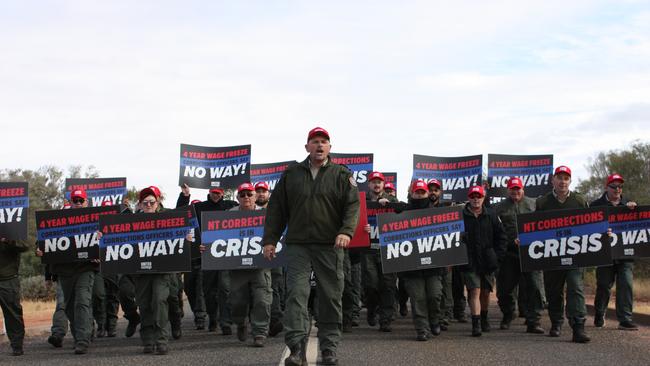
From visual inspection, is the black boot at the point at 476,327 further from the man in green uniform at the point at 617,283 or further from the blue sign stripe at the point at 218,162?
the blue sign stripe at the point at 218,162

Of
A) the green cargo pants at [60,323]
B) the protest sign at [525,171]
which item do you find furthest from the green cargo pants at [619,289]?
the green cargo pants at [60,323]

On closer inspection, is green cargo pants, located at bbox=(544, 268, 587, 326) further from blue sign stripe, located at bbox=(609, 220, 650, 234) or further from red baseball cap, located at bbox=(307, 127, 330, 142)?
red baseball cap, located at bbox=(307, 127, 330, 142)

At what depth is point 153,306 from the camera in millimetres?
10500

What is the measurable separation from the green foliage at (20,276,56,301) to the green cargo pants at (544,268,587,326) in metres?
22.8

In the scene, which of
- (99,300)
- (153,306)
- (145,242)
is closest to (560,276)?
(153,306)

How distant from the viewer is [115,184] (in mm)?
20062

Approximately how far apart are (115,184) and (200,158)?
2.62 m

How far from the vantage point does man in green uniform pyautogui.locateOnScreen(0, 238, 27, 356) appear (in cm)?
1074

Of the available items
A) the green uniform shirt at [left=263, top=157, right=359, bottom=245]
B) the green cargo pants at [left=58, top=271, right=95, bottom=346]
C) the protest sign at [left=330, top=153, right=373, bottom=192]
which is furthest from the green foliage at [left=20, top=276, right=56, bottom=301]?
the green uniform shirt at [left=263, top=157, right=359, bottom=245]

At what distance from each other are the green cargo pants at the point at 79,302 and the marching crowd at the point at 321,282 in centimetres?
1

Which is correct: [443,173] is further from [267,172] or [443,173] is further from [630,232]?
[630,232]

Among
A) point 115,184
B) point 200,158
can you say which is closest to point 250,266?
point 200,158

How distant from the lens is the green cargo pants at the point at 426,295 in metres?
11.6

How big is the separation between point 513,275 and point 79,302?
650cm
